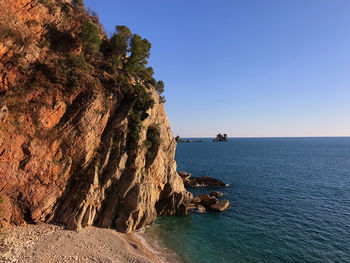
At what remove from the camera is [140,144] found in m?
33.7

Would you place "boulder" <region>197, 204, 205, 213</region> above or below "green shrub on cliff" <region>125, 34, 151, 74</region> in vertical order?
below

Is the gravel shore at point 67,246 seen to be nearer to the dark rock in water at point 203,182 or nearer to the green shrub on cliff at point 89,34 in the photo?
the green shrub on cliff at point 89,34

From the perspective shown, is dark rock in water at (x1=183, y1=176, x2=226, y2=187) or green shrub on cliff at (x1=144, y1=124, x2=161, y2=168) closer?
green shrub on cliff at (x1=144, y1=124, x2=161, y2=168)

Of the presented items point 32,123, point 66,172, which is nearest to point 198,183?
point 66,172

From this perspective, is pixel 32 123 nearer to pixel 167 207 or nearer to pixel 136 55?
pixel 136 55

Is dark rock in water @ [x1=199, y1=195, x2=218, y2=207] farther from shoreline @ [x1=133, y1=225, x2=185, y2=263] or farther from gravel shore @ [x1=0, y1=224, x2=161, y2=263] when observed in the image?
gravel shore @ [x1=0, y1=224, x2=161, y2=263]

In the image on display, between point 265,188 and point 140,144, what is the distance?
44.9 m

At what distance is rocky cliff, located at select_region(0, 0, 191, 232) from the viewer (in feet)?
75.9

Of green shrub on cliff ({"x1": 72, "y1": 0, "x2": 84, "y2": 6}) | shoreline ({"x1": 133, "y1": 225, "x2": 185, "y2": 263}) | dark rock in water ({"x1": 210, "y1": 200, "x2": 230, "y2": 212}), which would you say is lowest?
shoreline ({"x1": 133, "y1": 225, "x2": 185, "y2": 263})

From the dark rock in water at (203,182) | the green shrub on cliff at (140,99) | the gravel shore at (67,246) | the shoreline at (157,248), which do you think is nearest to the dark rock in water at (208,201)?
the dark rock in water at (203,182)

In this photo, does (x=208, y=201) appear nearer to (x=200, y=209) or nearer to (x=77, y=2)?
(x=200, y=209)

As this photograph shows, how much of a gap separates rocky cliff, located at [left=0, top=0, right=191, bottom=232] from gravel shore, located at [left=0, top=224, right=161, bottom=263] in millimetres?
1839

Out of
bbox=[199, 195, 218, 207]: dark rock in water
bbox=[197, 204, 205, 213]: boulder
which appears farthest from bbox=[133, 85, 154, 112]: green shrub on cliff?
bbox=[199, 195, 218, 207]: dark rock in water

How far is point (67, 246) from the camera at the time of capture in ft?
69.3
